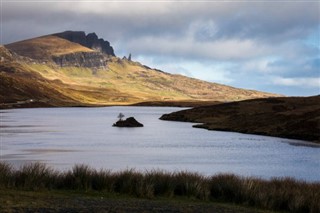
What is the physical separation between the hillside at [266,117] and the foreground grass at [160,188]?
190 feet

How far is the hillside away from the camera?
285 feet

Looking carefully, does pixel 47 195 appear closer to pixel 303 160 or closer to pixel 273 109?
pixel 303 160

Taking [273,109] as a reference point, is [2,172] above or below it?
below

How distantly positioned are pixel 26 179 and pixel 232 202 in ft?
26.5

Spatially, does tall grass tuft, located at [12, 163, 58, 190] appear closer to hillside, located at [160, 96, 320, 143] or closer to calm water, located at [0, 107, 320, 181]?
calm water, located at [0, 107, 320, 181]

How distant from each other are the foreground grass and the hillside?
5798 centimetres

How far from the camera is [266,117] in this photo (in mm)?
105688

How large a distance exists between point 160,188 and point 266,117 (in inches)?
3445

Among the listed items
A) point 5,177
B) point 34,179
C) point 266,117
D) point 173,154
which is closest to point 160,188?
point 34,179

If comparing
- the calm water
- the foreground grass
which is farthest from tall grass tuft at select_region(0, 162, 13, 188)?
A: the calm water

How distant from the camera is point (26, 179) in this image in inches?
787

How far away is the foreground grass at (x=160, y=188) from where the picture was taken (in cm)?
1952

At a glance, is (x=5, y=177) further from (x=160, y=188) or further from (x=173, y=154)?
(x=173, y=154)

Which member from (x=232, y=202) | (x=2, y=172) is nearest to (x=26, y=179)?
(x=2, y=172)
